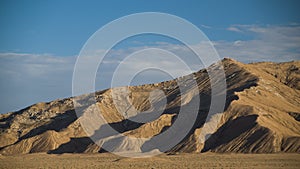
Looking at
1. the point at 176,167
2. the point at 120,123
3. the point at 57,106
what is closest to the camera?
the point at 176,167

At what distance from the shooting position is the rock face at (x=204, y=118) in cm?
10812

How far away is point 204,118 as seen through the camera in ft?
398

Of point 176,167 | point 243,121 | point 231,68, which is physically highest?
point 231,68

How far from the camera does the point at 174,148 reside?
112 meters

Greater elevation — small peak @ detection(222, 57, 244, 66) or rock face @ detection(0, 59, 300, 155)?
small peak @ detection(222, 57, 244, 66)

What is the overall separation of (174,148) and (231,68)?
47.6 meters

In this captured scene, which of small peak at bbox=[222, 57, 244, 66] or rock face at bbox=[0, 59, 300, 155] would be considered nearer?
rock face at bbox=[0, 59, 300, 155]

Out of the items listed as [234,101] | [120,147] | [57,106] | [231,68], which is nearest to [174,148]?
[120,147]

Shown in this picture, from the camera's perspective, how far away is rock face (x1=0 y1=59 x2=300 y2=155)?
A: 108125 millimetres

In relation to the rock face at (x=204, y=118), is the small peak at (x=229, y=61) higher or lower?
higher

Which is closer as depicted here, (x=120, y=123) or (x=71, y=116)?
(x=120, y=123)

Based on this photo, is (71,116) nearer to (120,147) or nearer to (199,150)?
(120,147)

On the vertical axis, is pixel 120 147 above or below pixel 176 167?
above

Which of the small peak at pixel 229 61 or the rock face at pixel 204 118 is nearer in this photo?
the rock face at pixel 204 118
